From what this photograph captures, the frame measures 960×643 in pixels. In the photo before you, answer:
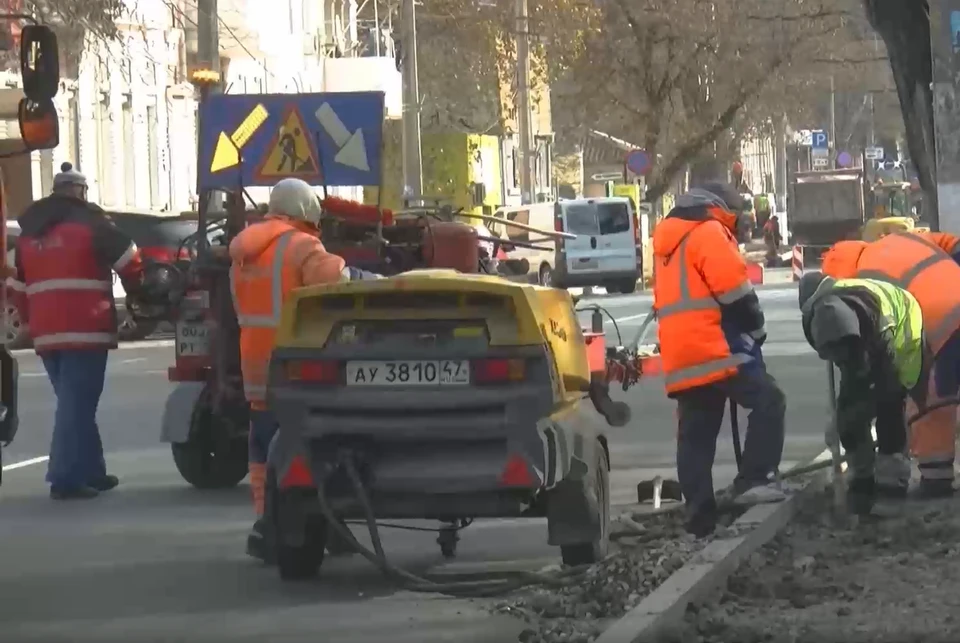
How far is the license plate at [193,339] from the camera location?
13906 mm

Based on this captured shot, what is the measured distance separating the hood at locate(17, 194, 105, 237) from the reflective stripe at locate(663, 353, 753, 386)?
4.54 metres

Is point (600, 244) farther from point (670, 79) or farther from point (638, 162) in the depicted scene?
point (670, 79)

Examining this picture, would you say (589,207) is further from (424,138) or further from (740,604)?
(740,604)

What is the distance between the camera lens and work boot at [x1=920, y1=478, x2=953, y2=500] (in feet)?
38.7

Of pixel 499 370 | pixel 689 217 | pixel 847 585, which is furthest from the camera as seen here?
pixel 689 217

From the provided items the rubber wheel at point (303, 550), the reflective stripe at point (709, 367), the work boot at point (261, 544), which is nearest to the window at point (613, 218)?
the reflective stripe at point (709, 367)

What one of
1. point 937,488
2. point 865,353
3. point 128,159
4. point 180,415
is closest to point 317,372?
point 865,353

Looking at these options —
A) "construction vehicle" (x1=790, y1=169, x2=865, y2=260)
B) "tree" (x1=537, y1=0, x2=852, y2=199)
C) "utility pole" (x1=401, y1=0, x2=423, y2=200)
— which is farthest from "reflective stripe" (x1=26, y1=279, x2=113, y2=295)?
"construction vehicle" (x1=790, y1=169, x2=865, y2=260)

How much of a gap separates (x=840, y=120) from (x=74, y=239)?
90690 millimetres

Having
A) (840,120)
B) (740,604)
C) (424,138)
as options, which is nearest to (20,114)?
(740,604)

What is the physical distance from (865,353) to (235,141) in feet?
14.9

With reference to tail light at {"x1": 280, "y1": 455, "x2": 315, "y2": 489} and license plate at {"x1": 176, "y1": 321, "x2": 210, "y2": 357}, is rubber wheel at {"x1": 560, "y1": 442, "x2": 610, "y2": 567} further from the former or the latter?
license plate at {"x1": 176, "y1": 321, "x2": 210, "y2": 357}

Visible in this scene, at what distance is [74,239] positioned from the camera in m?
13.9

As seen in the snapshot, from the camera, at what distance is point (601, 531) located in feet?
33.5
